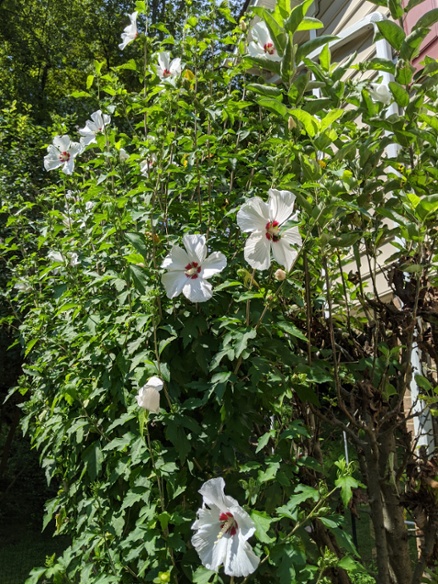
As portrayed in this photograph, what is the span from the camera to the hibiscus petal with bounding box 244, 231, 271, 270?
78.2 inches

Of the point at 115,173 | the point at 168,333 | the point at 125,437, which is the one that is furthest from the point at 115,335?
the point at 115,173

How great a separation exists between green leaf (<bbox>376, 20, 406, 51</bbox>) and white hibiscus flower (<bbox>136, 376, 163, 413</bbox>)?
1339 millimetres

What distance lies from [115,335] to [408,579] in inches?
55.5

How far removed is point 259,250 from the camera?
1991 millimetres

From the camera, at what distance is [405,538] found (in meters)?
2.58

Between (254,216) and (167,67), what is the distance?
99 centimetres

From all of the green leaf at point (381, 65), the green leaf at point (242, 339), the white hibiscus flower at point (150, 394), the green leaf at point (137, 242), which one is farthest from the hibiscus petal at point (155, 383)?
the green leaf at point (381, 65)

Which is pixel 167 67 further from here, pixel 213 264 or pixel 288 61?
pixel 213 264

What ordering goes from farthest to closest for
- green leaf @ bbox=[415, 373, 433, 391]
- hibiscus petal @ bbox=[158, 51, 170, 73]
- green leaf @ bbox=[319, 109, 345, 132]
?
hibiscus petal @ bbox=[158, 51, 170, 73] → green leaf @ bbox=[415, 373, 433, 391] → green leaf @ bbox=[319, 109, 345, 132]

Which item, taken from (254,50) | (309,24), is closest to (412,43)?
(309,24)

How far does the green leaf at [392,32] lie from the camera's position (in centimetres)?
221

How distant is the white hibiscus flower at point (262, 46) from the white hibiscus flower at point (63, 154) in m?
0.99

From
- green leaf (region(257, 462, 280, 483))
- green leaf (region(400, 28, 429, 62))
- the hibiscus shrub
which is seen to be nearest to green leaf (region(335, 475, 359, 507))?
the hibiscus shrub

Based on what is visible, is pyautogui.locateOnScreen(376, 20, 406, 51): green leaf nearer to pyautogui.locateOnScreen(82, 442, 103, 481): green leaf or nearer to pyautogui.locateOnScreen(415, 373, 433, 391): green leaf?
pyautogui.locateOnScreen(415, 373, 433, 391): green leaf
